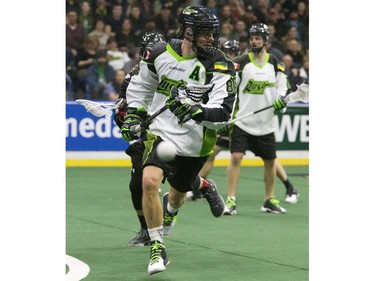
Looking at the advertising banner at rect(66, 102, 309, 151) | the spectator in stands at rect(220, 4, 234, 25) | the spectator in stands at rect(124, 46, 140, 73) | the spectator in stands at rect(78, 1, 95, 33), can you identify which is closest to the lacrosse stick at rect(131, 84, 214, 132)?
the advertising banner at rect(66, 102, 309, 151)

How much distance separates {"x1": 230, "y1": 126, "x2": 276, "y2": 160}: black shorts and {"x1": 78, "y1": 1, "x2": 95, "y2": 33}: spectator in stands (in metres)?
6.92

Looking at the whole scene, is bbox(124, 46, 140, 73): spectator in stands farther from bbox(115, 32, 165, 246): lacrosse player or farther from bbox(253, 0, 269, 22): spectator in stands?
bbox(115, 32, 165, 246): lacrosse player

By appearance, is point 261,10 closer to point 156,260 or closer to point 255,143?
point 255,143

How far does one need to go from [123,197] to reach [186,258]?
14.6 feet

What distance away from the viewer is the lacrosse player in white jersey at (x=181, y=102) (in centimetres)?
571

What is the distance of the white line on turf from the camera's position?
569 cm

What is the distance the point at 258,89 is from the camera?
9.90 metres

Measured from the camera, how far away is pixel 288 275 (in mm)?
5871

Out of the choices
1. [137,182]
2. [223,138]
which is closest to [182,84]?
[137,182]

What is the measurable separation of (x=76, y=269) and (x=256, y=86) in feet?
14.4

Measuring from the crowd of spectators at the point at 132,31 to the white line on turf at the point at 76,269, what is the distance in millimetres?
8256
